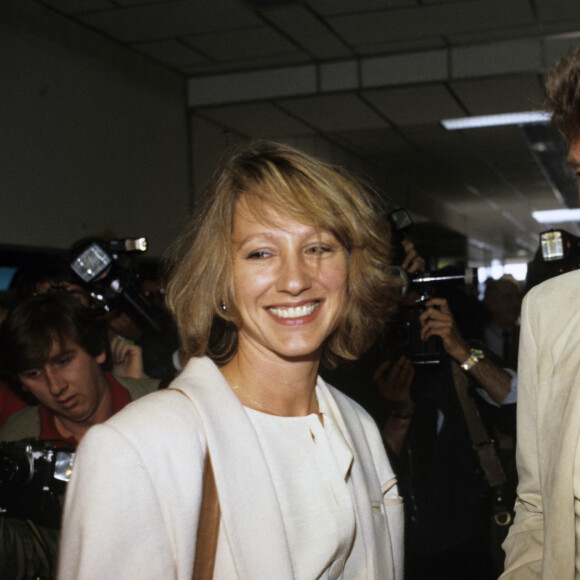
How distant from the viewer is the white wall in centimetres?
409

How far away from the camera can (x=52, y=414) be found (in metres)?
2.17

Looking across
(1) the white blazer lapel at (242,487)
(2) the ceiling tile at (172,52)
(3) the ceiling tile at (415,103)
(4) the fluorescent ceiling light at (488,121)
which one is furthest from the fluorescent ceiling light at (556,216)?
(1) the white blazer lapel at (242,487)

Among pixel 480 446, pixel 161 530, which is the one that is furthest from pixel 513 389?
pixel 161 530

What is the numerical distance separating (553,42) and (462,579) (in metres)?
3.76

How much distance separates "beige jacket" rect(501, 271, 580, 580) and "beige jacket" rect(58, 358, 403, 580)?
42 cm

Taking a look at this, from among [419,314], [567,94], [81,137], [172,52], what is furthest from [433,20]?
[567,94]

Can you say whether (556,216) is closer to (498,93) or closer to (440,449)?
(498,93)

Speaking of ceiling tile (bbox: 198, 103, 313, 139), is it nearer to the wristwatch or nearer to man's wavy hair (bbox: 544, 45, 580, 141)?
the wristwatch

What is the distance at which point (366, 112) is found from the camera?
610 centimetres

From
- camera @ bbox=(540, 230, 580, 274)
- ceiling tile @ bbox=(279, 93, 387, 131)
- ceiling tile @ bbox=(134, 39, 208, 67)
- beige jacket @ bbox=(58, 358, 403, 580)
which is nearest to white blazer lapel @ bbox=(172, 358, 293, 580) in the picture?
beige jacket @ bbox=(58, 358, 403, 580)

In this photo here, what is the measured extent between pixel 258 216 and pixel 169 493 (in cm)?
49

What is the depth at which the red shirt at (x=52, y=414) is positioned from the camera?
211 cm

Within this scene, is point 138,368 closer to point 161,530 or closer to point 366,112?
point 161,530

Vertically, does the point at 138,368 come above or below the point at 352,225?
below
